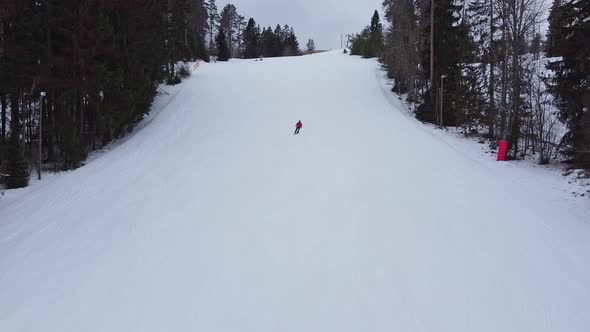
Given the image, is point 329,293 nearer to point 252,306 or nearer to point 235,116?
point 252,306

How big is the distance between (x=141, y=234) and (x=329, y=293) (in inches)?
182

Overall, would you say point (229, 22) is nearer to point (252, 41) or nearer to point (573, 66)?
point (252, 41)

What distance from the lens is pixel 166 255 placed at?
718 centimetres

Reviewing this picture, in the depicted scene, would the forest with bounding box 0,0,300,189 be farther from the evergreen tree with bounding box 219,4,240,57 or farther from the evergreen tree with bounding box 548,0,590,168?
the evergreen tree with bounding box 219,4,240,57

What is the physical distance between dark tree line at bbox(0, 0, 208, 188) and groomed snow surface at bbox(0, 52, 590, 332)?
258 centimetres

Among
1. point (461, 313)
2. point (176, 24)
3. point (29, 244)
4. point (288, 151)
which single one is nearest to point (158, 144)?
point (288, 151)

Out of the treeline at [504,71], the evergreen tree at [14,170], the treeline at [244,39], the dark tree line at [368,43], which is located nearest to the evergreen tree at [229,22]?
the treeline at [244,39]

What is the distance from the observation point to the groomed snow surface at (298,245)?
17.6 ft

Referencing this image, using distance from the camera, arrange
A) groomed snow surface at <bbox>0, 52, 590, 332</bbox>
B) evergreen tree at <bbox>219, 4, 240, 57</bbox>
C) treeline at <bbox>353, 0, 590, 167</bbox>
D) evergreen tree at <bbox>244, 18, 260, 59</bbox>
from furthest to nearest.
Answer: evergreen tree at <bbox>219, 4, 240, 57</bbox> < evergreen tree at <bbox>244, 18, 260, 59</bbox> < treeline at <bbox>353, 0, 590, 167</bbox> < groomed snow surface at <bbox>0, 52, 590, 332</bbox>

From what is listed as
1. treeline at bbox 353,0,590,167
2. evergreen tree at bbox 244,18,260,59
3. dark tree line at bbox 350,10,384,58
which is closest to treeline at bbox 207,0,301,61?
evergreen tree at bbox 244,18,260,59

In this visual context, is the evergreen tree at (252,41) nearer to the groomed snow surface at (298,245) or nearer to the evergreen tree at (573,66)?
the groomed snow surface at (298,245)

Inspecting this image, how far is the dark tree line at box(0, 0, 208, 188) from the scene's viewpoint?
51.2ft

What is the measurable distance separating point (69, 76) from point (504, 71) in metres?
19.6

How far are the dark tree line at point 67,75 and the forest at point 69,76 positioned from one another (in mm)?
38
